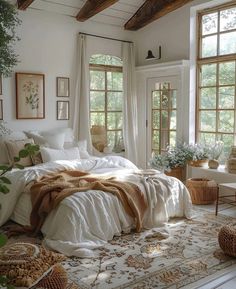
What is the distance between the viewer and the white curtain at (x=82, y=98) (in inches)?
243

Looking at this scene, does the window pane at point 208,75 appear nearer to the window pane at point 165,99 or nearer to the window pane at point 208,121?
the window pane at point 208,121

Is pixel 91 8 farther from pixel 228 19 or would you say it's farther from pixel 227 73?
pixel 227 73

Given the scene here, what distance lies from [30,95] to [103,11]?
1.94 metres

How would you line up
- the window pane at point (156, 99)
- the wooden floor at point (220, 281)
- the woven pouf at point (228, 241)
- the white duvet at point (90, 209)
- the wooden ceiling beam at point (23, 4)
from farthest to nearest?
the window pane at point (156, 99)
the wooden ceiling beam at point (23, 4)
the white duvet at point (90, 209)
the woven pouf at point (228, 241)
the wooden floor at point (220, 281)

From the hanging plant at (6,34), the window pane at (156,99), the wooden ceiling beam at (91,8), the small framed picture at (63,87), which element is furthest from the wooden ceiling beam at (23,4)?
the window pane at (156,99)

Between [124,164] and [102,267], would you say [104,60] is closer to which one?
[124,164]

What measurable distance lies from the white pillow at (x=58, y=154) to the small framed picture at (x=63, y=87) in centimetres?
118

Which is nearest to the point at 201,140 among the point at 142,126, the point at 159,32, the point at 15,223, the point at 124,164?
the point at 142,126

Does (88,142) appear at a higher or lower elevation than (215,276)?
higher

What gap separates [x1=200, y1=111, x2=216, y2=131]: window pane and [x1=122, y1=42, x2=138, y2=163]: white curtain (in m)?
1.33

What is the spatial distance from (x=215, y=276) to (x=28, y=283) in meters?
1.60

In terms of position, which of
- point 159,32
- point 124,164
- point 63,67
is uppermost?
point 159,32

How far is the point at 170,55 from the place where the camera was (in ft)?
20.8

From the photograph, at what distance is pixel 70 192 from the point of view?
12.2 feet
